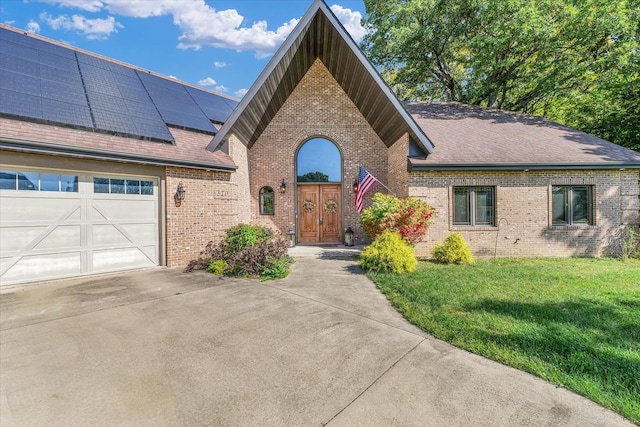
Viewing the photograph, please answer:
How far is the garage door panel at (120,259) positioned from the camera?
6.55 meters

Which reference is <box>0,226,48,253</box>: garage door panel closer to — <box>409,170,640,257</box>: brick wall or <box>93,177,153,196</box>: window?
<box>93,177,153,196</box>: window

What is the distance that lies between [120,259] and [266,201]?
214 inches

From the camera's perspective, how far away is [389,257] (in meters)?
6.74

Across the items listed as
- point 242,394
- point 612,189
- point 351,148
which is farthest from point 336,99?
point 242,394

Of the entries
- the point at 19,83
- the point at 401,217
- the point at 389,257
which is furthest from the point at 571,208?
the point at 19,83

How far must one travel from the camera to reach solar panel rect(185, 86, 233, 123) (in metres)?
10.4

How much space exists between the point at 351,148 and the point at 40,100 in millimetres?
9207

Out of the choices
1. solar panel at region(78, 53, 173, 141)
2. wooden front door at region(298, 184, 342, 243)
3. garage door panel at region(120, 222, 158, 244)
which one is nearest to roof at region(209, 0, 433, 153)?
solar panel at region(78, 53, 173, 141)

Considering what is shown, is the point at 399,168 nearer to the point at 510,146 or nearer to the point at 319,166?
the point at 319,166

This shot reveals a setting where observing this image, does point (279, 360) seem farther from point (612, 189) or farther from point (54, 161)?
point (612, 189)

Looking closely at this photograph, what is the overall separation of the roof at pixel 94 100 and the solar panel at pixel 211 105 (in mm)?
567

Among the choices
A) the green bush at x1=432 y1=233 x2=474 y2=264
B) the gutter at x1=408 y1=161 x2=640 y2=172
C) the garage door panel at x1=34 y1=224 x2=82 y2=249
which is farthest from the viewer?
the gutter at x1=408 y1=161 x2=640 y2=172

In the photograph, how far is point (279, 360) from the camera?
3045 millimetres

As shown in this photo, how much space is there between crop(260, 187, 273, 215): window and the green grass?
239 inches
